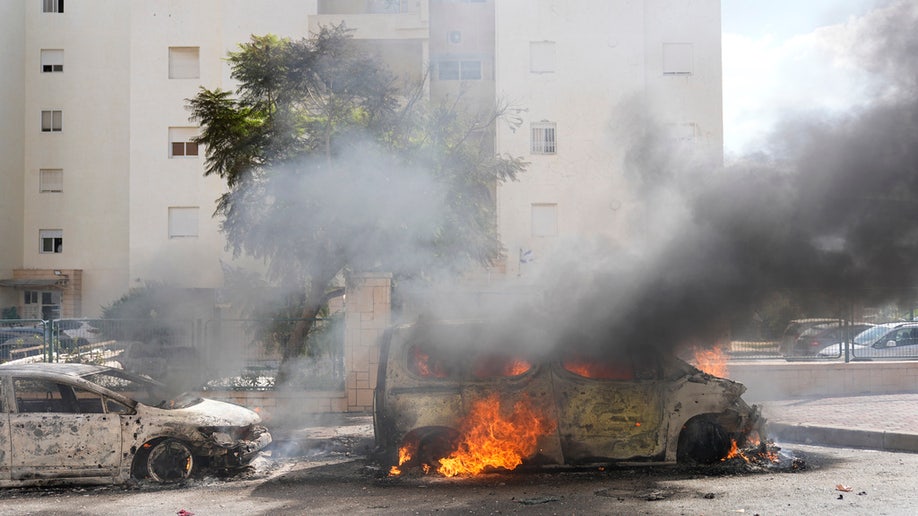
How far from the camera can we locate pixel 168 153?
29062 mm

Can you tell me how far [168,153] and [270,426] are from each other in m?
20.2

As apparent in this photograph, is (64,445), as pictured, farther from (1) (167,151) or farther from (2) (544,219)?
(1) (167,151)

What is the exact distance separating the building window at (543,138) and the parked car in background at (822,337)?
14190 mm

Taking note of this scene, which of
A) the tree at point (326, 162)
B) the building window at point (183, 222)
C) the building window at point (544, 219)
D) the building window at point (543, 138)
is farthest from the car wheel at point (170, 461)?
the building window at point (183, 222)

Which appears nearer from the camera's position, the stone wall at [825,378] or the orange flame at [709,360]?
the orange flame at [709,360]

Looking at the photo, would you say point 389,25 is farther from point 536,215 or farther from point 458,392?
point 458,392

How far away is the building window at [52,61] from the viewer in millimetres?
31328

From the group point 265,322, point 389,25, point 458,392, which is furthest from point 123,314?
point 458,392

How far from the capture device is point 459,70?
90.9ft

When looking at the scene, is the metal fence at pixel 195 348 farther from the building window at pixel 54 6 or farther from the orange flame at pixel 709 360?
the building window at pixel 54 6

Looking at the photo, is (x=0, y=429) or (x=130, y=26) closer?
(x=0, y=429)

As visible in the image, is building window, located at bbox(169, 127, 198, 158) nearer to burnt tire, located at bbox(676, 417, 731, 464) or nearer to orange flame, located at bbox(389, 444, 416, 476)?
orange flame, located at bbox(389, 444, 416, 476)

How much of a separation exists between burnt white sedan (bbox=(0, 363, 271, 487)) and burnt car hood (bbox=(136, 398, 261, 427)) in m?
0.01

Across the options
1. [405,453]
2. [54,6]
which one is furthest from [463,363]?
[54,6]
